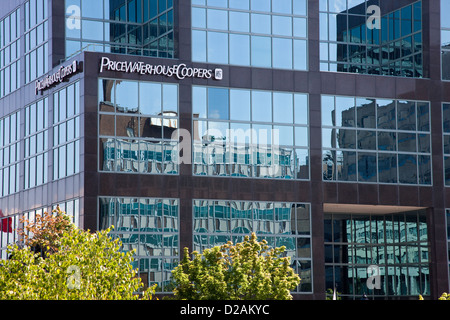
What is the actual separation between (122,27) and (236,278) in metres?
24.2

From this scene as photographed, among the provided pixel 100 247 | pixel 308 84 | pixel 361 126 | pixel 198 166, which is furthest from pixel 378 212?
pixel 100 247

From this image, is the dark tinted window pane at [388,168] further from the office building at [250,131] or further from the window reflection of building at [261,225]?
the window reflection of building at [261,225]

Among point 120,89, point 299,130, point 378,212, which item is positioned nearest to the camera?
point 120,89

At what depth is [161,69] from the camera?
168ft

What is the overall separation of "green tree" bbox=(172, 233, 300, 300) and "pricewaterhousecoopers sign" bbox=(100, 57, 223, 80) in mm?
13887

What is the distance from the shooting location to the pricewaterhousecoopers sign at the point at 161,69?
5003 cm

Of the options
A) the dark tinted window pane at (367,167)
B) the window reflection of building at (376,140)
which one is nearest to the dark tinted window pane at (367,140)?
the window reflection of building at (376,140)

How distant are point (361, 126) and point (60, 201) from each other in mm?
19572

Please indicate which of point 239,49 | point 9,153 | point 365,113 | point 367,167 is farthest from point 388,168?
point 9,153

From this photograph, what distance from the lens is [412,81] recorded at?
183 ft

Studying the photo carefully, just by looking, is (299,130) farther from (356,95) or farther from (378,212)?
(378,212)

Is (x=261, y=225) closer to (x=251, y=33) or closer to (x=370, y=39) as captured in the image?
(x=251, y=33)

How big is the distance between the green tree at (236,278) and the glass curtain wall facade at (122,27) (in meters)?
16.3

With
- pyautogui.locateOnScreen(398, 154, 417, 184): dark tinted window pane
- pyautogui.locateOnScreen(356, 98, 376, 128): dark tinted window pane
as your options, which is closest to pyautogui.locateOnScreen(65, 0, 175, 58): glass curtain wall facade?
pyautogui.locateOnScreen(356, 98, 376, 128): dark tinted window pane
